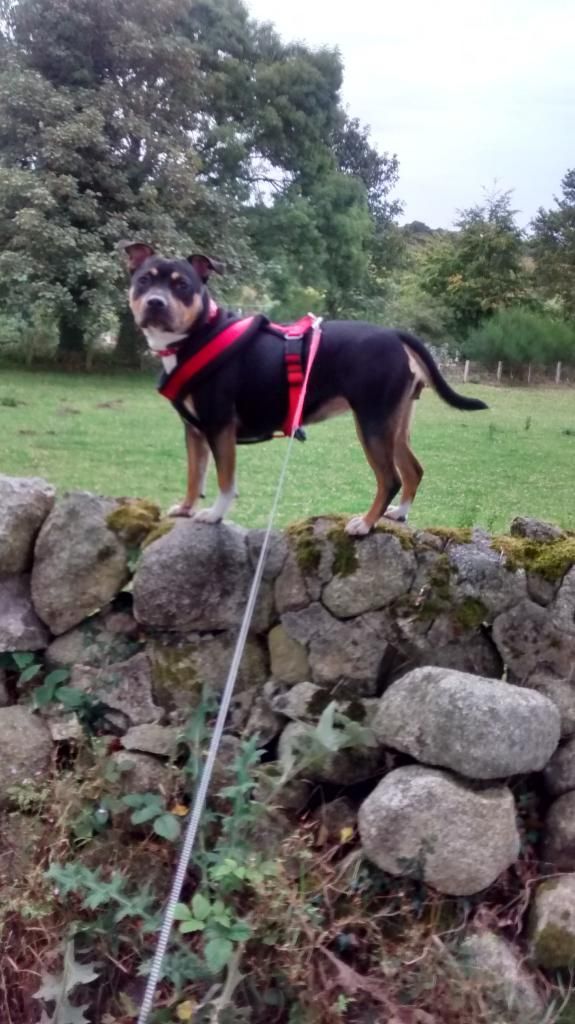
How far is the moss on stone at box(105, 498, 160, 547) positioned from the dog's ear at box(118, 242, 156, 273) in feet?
3.24

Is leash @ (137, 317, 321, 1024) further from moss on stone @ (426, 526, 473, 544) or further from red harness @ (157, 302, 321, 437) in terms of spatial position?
moss on stone @ (426, 526, 473, 544)

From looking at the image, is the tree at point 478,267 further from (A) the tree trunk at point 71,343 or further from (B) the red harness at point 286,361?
(B) the red harness at point 286,361

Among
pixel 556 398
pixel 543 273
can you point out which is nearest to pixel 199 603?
pixel 556 398

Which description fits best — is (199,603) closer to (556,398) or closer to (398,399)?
(398,399)

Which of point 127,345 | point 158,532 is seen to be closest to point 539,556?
point 158,532

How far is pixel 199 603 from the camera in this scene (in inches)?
136

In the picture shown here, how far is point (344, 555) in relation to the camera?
11.1 ft

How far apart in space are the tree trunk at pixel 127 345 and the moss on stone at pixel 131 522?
292 inches

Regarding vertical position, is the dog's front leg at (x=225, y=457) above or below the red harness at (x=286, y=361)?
below

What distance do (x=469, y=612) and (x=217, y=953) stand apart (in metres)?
1.42

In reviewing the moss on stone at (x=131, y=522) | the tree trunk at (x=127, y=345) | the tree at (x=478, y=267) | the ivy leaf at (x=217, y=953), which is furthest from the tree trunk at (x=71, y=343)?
the ivy leaf at (x=217, y=953)

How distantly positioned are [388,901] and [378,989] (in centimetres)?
27

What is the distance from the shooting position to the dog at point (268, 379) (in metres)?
3.06

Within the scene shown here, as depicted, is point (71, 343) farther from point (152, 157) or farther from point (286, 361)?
point (286, 361)
